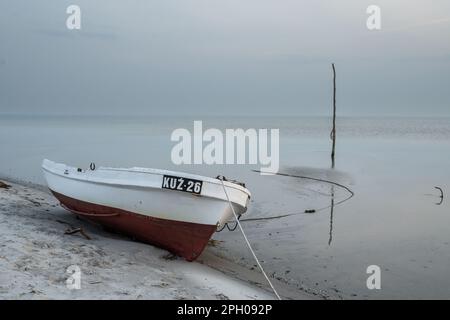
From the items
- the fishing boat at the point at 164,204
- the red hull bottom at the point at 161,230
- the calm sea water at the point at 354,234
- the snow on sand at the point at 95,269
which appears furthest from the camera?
the calm sea water at the point at 354,234

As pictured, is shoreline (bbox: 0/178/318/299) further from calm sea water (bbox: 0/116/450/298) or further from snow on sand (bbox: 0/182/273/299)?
calm sea water (bbox: 0/116/450/298)

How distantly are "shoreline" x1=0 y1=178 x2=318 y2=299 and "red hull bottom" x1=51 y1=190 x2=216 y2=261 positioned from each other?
6.6 inches


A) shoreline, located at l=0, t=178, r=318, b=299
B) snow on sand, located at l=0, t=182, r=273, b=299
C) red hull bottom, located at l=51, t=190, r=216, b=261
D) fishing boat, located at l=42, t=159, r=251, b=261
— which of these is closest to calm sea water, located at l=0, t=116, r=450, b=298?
shoreline, located at l=0, t=178, r=318, b=299

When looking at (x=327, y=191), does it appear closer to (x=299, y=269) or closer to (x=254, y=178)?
(x=254, y=178)

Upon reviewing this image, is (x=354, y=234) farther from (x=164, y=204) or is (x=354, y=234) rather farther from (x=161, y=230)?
(x=164, y=204)

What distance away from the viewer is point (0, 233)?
23.8 ft

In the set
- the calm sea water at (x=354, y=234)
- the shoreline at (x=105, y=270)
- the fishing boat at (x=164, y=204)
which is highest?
the fishing boat at (x=164, y=204)

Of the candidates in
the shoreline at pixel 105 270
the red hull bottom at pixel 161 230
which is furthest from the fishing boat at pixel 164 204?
the shoreline at pixel 105 270

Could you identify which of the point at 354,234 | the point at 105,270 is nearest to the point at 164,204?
the point at 105,270

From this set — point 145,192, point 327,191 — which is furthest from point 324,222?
point 145,192

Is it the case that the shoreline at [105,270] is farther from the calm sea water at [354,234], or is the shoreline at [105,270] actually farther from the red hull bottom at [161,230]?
the calm sea water at [354,234]

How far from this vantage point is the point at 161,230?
780 centimetres

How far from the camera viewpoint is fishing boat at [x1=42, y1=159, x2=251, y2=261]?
287 inches

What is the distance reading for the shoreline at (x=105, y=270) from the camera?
551cm
